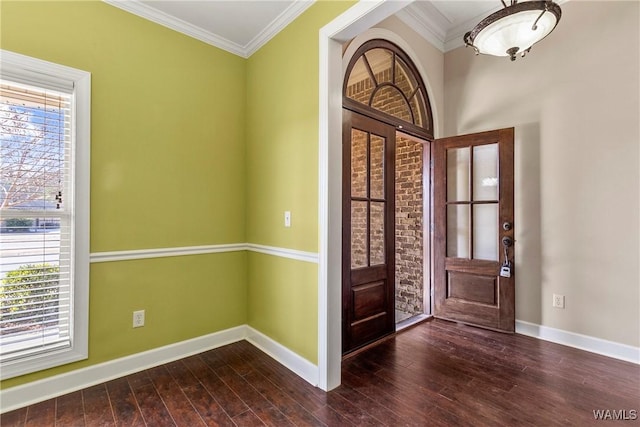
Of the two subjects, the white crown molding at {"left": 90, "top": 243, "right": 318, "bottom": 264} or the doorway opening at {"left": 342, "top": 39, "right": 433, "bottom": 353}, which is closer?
the white crown molding at {"left": 90, "top": 243, "right": 318, "bottom": 264}

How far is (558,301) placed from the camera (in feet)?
9.20

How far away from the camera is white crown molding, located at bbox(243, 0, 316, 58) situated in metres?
2.27

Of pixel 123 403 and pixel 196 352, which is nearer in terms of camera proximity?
pixel 123 403

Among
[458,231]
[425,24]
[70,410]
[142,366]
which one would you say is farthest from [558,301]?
[70,410]

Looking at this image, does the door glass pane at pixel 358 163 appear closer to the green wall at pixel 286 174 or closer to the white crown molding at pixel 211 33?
the green wall at pixel 286 174

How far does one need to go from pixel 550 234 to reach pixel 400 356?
181cm

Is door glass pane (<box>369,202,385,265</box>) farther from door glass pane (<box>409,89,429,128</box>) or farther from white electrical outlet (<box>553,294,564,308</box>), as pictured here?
white electrical outlet (<box>553,294,564,308</box>)

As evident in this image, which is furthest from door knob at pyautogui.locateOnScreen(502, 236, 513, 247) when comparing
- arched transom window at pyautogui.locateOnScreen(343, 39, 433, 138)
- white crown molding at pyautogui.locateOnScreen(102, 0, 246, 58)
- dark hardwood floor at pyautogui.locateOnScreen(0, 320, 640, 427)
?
white crown molding at pyautogui.locateOnScreen(102, 0, 246, 58)

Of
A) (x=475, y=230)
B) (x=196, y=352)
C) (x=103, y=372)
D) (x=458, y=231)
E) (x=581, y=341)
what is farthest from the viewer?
(x=458, y=231)

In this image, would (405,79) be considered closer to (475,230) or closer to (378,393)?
(475,230)

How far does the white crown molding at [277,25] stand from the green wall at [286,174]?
43 mm

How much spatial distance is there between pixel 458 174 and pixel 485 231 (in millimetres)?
669

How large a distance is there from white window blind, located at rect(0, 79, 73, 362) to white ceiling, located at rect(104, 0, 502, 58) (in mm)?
945

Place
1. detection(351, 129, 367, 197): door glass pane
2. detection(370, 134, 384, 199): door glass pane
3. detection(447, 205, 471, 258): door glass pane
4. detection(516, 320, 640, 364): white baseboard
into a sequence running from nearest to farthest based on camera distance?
detection(516, 320, 640, 364): white baseboard < detection(351, 129, 367, 197): door glass pane < detection(370, 134, 384, 199): door glass pane < detection(447, 205, 471, 258): door glass pane
